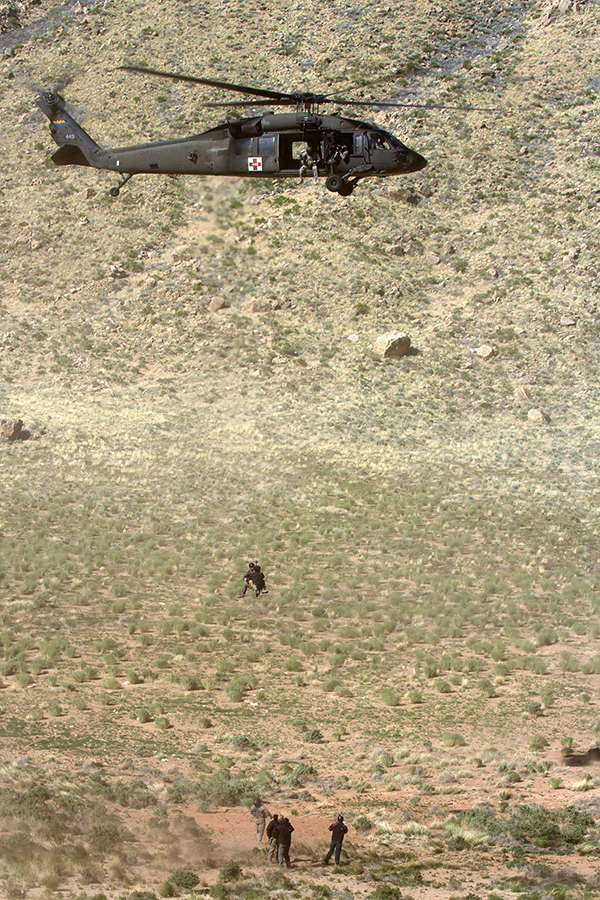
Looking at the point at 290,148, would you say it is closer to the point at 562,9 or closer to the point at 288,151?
the point at 288,151

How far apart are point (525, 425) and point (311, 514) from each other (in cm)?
1444

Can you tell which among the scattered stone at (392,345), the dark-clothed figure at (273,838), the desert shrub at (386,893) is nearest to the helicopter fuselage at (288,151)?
the dark-clothed figure at (273,838)

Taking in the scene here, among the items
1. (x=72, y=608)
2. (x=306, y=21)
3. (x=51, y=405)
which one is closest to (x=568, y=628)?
(x=72, y=608)

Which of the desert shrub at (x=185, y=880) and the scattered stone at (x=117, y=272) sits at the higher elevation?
the scattered stone at (x=117, y=272)

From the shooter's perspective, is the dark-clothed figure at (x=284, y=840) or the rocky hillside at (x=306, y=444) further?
the rocky hillside at (x=306, y=444)

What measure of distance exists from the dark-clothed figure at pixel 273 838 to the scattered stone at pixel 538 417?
3495 centimetres

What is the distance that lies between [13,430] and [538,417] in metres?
25.7

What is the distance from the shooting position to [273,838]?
637 inches

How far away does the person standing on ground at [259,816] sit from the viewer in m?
16.9

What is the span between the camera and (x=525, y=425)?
1893 inches

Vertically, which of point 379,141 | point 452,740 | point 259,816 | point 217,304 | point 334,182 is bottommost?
point 259,816

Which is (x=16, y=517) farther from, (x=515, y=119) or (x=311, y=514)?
(x=515, y=119)

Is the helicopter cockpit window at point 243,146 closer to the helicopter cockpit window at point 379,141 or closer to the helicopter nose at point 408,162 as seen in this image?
the helicopter cockpit window at point 379,141

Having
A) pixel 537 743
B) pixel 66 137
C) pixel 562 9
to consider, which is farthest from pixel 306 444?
pixel 562 9
